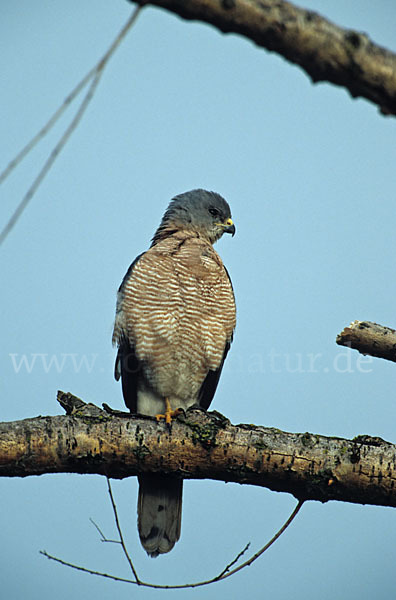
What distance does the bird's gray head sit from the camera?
22.3 ft

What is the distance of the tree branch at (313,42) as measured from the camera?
1763 millimetres

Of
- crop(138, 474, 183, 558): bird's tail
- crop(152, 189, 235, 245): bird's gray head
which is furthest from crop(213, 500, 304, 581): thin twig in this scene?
crop(152, 189, 235, 245): bird's gray head

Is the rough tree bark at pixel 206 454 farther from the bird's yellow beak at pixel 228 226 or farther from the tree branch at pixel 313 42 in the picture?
the bird's yellow beak at pixel 228 226

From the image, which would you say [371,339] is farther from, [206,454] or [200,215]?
[200,215]

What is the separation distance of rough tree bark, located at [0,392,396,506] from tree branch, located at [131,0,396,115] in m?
2.48

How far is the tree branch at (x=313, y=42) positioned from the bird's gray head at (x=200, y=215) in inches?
193

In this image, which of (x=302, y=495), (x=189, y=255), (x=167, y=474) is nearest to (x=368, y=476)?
(x=302, y=495)

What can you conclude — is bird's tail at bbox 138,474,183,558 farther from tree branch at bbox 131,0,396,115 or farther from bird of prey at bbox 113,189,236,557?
tree branch at bbox 131,0,396,115

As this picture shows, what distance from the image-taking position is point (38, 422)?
3.80 meters

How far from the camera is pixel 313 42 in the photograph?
181 cm

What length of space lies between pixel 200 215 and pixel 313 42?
5111 millimetres

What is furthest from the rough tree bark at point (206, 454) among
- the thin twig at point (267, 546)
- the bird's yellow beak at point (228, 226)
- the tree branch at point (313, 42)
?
the bird's yellow beak at point (228, 226)

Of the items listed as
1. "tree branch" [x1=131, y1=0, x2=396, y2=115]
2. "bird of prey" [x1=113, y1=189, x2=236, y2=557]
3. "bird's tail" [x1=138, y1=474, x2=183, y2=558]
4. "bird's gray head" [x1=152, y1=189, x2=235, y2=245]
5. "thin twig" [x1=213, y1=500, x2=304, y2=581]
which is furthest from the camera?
"bird's gray head" [x1=152, y1=189, x2=235, y2=245]

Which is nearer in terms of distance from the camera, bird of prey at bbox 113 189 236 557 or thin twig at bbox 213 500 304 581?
thin twig at bbox 213 500 304 581
